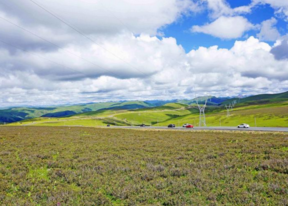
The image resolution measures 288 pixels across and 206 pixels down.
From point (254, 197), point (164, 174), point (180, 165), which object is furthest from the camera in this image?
point (180, 165)

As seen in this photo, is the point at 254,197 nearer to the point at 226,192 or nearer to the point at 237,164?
the point at 226,192

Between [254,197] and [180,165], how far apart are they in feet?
22.8

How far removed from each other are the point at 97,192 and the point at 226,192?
708cm

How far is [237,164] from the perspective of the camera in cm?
1583

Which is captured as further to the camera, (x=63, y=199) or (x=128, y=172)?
(x=128, y=172)

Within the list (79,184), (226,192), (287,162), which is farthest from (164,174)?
(287,162)

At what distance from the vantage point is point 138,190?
11.4m

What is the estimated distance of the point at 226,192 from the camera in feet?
34.7

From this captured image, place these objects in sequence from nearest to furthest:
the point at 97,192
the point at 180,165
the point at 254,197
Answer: the point at 254,197
the point at 97,192
the point at 180,165

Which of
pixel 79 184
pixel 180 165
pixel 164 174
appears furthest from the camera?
pixel 180 165

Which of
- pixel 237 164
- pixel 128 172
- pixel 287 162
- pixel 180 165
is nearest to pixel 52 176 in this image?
pixel 128 172

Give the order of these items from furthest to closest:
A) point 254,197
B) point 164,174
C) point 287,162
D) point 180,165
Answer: point 180,165 → point 287,162 → point 164,174 → point 254,197

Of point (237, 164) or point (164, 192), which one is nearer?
point (164, 192)

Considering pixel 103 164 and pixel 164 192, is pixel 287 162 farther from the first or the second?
pixel 103 164
